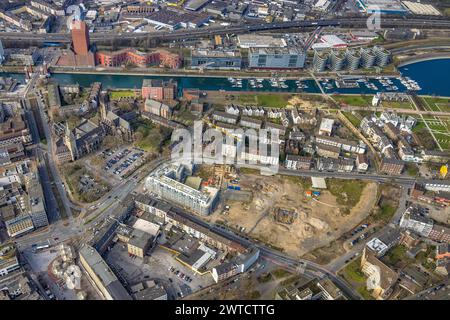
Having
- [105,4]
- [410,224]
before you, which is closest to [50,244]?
[410,224]

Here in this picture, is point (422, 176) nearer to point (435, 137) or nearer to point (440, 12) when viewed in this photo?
point (435, 137)

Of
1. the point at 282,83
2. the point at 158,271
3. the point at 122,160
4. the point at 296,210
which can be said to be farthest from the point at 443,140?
the point at 122,160

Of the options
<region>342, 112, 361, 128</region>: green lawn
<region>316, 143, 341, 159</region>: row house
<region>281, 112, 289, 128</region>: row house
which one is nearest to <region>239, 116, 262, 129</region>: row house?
<region>281, 112, 289, 128</region>: row house

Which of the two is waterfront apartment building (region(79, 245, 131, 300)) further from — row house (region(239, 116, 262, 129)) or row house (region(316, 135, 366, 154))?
row house (region(316, 135, 366, 154))

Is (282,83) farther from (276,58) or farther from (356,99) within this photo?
(356,99)

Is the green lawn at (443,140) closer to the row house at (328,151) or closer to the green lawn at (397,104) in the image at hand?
the green lawn at (397,104)
